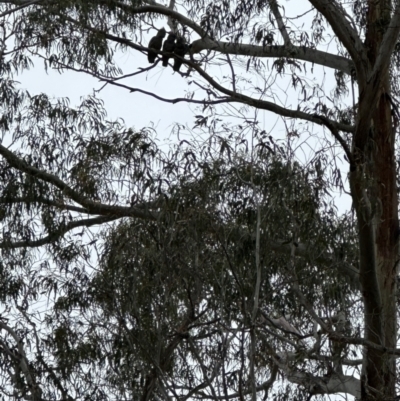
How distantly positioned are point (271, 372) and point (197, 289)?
123 cm

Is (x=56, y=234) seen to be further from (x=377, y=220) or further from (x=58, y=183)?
(x=377, y=220)

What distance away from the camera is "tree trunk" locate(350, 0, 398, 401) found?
20.9 ft

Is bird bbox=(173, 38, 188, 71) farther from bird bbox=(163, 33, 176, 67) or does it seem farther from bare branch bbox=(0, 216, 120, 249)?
bare branch bbox=(0, 216, 120, 249)

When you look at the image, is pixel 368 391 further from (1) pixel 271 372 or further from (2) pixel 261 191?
(2) pixel 261 191

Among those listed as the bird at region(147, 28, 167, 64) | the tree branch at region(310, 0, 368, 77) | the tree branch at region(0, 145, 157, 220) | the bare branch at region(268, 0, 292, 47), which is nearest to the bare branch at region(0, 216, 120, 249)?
the tree branch at region(0, 145, 157, 220)

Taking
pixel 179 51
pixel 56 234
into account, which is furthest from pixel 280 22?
pixel 56 234

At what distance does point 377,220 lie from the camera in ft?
23.9

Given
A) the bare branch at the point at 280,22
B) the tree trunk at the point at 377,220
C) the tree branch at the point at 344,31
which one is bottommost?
the tree trunk at the point at 377,220

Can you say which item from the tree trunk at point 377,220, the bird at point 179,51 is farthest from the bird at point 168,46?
the tree trunk at point 377,220

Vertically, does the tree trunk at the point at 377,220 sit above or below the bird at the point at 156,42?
below

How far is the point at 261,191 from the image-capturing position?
6477 mm

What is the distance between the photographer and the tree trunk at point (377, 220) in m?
6.36

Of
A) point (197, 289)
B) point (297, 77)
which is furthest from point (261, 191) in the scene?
point (297, 77)

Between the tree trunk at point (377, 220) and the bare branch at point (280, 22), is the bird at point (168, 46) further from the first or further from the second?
the tree trunk at point (377, 220)
